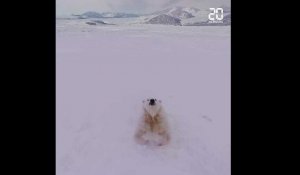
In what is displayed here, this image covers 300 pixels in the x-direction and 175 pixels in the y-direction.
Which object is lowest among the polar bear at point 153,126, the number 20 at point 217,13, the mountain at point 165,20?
the polar bear at point 153,126

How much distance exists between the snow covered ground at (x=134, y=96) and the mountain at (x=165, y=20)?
0.04m

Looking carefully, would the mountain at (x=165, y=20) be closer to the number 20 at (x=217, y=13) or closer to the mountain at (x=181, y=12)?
the mountain at (x=181, y=12)

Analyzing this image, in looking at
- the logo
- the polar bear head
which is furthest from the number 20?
the polar bear head

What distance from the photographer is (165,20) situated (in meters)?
2.14

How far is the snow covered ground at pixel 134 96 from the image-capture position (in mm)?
2057

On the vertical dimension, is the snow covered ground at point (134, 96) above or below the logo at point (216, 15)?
below

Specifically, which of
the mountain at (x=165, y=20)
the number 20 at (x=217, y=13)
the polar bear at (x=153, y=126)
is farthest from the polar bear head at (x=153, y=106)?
the number 20 at (x=217, y=13)

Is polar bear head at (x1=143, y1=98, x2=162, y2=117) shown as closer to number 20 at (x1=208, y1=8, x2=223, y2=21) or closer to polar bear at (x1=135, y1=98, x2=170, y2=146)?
polar bear at (x1=135, y1=98, x2=170, y2=146)

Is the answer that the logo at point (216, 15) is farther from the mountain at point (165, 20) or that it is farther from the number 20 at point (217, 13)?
the mountain at point (165, 20)

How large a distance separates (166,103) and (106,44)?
17.1 inches

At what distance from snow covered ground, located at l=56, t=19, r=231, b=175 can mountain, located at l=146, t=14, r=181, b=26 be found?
38mm

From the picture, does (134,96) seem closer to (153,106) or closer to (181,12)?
(153,106)
